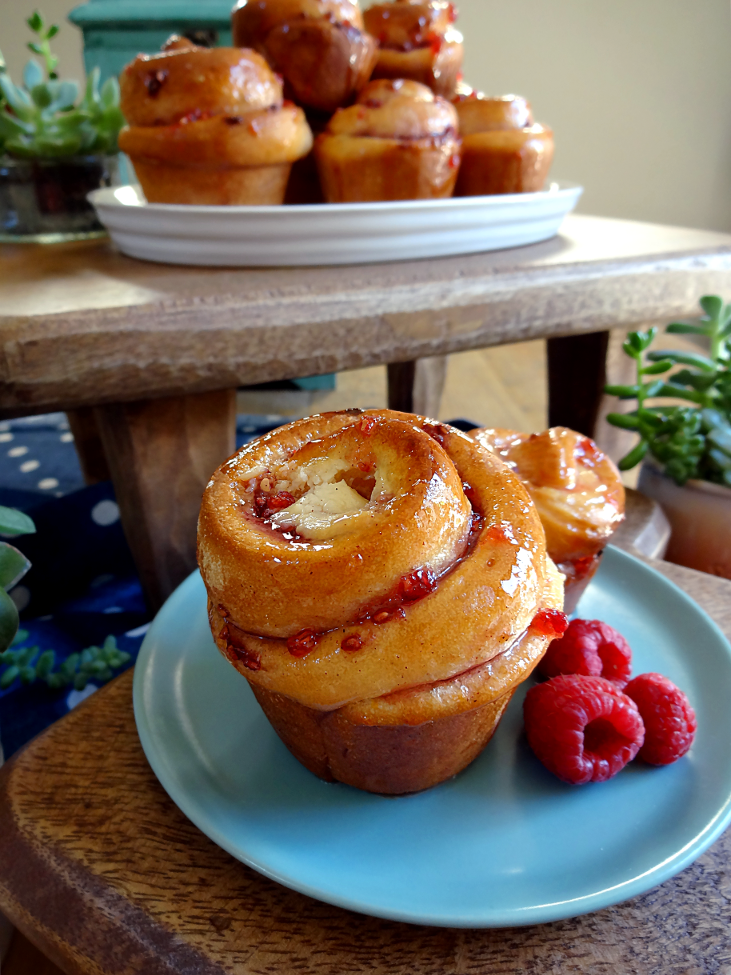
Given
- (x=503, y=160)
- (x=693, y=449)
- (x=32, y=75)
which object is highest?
(x=32, y=75)

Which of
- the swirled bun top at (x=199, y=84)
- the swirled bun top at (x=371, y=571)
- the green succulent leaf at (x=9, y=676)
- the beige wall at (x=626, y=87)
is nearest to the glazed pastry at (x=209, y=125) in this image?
the swirled bun top at (x=199, y=84)

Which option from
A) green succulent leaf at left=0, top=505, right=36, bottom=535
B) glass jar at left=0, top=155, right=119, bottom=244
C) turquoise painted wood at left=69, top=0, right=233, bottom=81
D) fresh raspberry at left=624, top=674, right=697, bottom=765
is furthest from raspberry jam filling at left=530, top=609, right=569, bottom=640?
turquoise painted wood at left=69, top=0, right=233, bottom=81

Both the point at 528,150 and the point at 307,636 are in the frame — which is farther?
the point at 528,150

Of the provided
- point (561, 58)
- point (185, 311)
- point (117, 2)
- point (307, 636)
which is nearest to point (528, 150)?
point (185, 311)

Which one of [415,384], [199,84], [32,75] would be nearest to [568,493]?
[199,84]

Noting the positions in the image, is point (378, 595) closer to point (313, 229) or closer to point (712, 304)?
point (313, 229)

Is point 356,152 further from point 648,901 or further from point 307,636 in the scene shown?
point 648,901
